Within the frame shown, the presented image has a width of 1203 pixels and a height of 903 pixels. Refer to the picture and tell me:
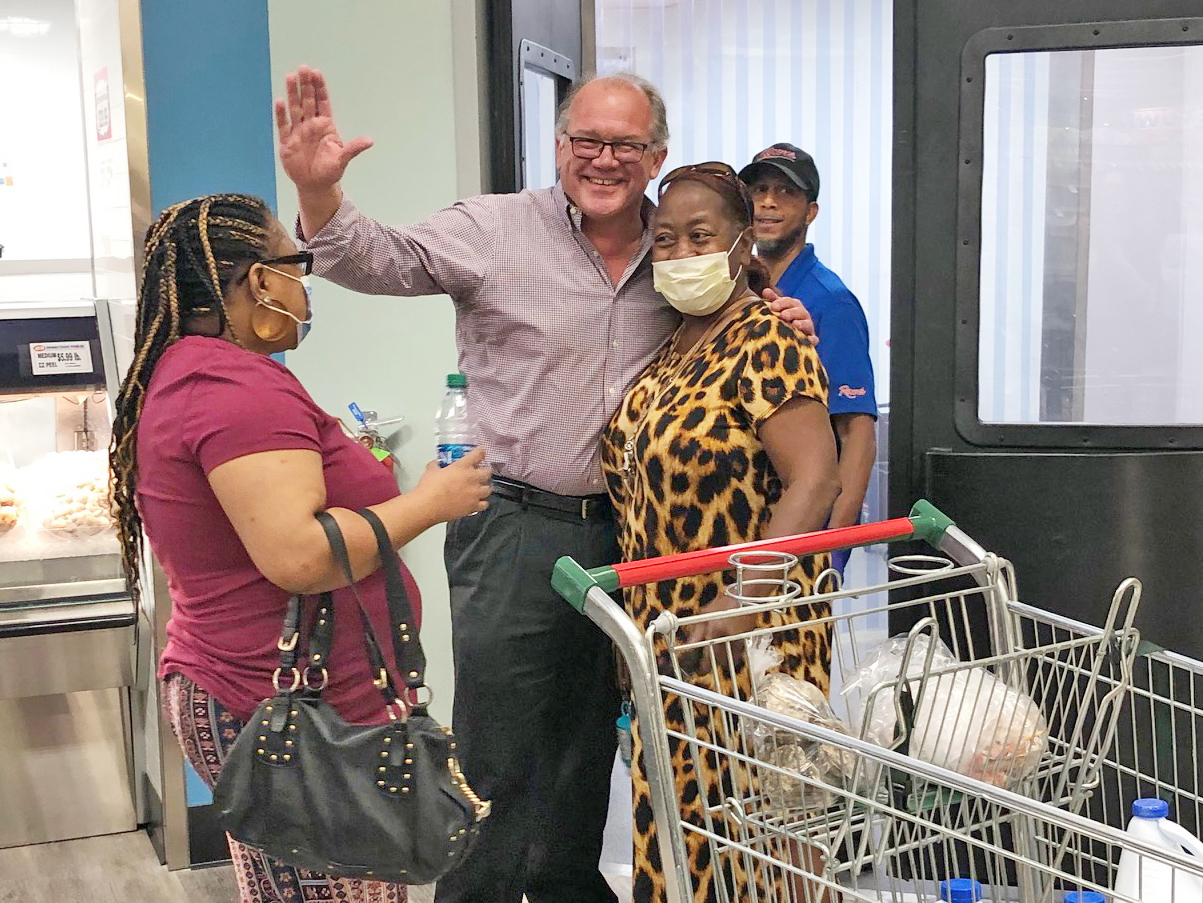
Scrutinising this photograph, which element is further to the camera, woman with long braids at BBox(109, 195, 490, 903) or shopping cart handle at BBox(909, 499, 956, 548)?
shopping cart handle at BBox(909, 499, 956, 548)

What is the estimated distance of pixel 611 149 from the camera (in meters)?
2.46

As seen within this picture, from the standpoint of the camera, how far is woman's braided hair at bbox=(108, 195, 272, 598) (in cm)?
187

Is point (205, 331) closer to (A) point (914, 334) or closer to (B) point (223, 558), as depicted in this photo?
(B) point (223, 558)

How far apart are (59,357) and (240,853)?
189 cm

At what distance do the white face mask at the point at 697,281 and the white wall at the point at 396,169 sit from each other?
1.23 m

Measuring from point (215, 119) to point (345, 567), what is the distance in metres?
1.91

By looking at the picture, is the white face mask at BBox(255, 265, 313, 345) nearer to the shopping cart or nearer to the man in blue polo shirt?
the shopping cart

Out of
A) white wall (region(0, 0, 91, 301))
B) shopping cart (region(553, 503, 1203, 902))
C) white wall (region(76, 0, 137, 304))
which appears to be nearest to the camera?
shopping cart (region(553, 503, 1203, 902))

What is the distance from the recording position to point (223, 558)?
6.05 feet

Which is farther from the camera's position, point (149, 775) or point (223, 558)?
point (149, 775)

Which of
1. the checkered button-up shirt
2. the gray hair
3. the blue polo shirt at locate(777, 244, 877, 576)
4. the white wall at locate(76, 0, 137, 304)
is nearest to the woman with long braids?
the checkered button-up shirt

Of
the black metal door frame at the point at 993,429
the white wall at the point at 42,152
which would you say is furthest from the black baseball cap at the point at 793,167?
the white wall at the point at 42,152

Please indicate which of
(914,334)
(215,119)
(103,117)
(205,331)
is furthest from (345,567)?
(103,117)

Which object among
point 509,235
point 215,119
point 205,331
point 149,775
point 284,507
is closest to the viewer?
point 284,507
